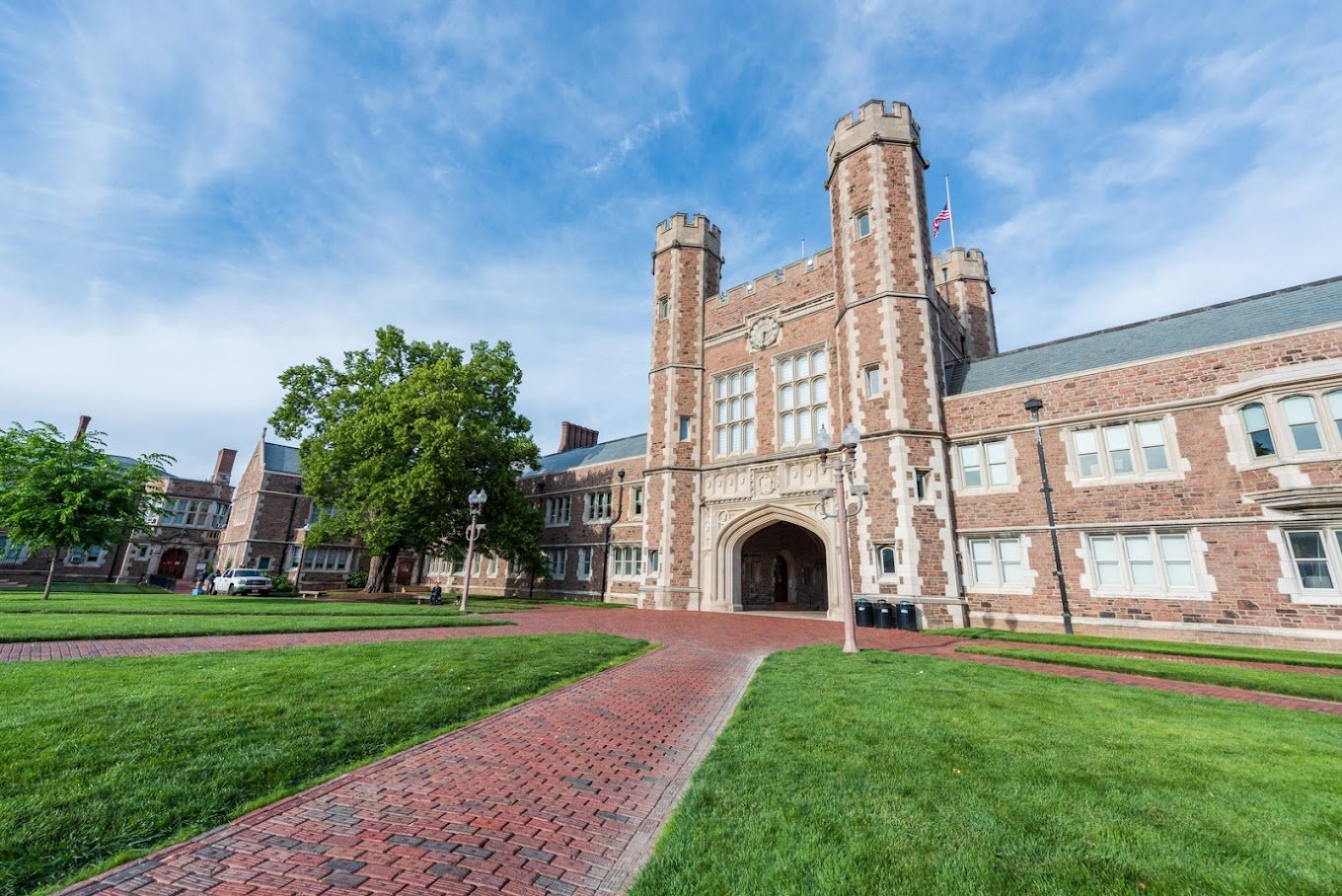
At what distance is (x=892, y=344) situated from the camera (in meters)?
18.7

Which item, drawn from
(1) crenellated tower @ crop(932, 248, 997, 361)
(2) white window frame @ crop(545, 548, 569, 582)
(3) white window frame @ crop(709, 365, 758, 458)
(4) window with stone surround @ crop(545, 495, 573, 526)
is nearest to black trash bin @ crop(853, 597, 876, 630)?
(3) white window frame @ crop(709, 365, 758, 458)

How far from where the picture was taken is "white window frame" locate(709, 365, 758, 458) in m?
23.6

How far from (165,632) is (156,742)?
7607 mm

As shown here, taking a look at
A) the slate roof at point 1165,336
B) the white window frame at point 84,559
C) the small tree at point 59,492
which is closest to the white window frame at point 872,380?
the slate roof at point 1165,336

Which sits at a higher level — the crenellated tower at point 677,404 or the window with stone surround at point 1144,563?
the crenellated tower at point 677,404

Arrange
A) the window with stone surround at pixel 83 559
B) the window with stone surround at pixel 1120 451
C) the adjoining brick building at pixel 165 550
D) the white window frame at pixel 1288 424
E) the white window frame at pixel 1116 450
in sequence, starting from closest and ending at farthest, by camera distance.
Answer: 1. the white window frame at pixel 1288 424
2. the white window frame at pixel 1116 450
3. the window with stone surround at pixel 1120 451
4. the adjoining brick building at pixel 165 550
5. the window with stone surround at pixel 83 559

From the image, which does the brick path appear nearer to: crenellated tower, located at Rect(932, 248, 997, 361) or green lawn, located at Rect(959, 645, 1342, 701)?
green lawn, located at Rect(959, 645, 1342, 701)

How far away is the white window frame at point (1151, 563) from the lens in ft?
44.8

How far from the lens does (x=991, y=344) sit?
2844 cm

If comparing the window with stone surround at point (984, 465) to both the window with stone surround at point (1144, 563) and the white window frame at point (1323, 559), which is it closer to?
the window with stone surround at point (1144, 563)

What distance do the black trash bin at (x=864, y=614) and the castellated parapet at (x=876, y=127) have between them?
661 inches

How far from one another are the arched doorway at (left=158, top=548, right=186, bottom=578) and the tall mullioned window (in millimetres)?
48517

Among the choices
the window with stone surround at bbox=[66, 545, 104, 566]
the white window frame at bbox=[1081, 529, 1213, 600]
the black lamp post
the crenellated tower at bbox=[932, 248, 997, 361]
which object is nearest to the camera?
the white window frame at bbox=[1081, 529, 1213, 600]

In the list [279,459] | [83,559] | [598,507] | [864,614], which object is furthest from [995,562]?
[83,559]
